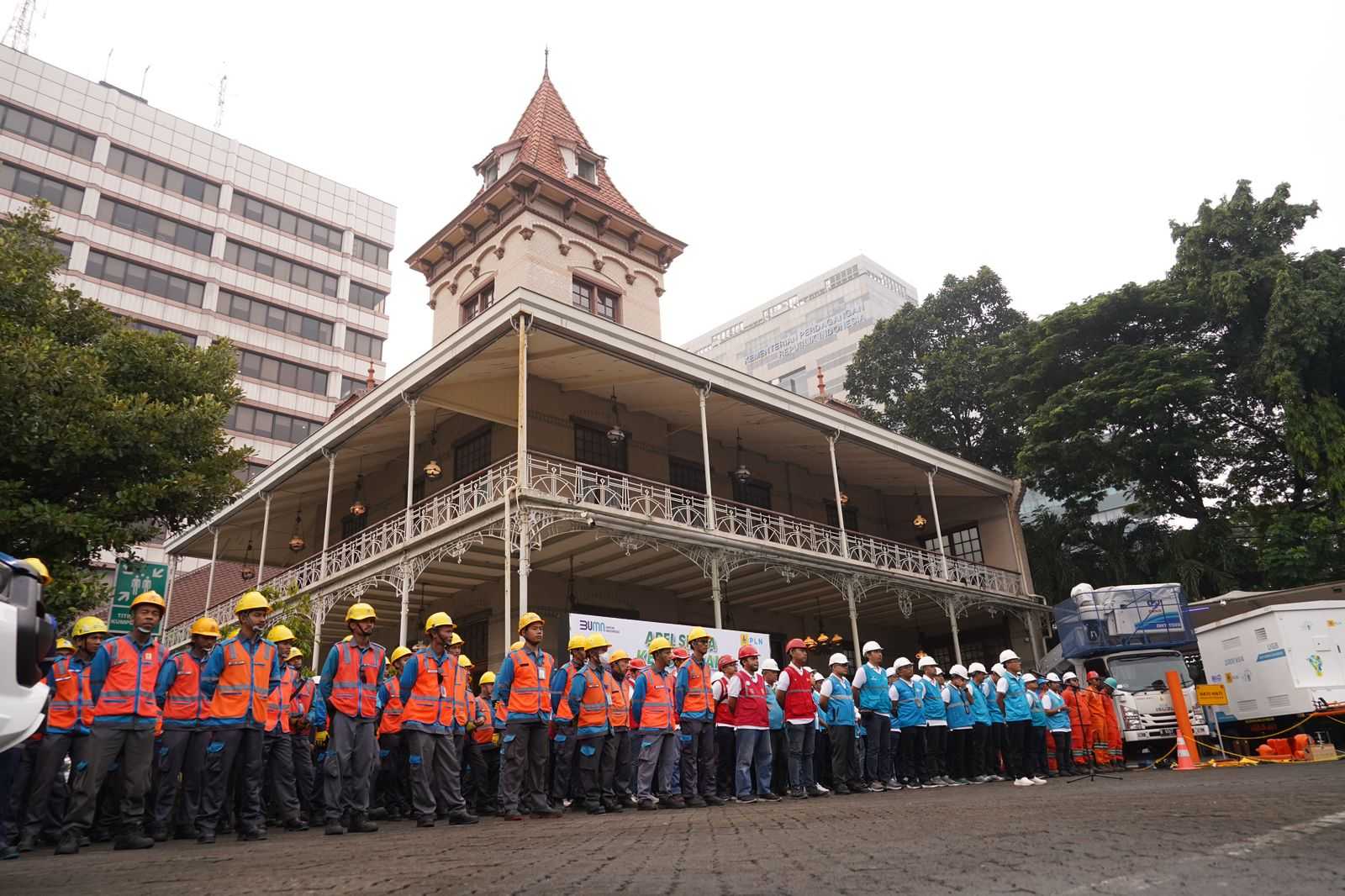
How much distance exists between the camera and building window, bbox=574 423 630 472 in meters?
19.8

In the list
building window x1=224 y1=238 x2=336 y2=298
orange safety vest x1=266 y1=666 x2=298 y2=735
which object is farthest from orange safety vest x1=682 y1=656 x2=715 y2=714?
building window x1=224 y1=238 x2=336 y2=298

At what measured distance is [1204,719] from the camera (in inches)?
666

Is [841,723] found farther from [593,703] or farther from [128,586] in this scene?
[128,586]

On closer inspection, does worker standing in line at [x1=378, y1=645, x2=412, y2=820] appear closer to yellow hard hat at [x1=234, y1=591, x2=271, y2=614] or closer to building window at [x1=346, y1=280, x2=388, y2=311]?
yellow hard hat at [x1=234, y1=591, x2=271, y2=614]

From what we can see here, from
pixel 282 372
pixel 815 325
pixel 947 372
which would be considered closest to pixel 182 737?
pixel 947 372

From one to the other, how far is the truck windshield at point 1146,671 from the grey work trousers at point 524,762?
41.8 feet

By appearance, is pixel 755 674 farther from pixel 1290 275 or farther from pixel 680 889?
pixel 1290 275

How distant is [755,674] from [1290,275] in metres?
21.3

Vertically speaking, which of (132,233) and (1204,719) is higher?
(132,233)

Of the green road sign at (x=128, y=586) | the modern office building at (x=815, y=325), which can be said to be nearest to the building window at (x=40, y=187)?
the green road sign at (x=128, y=586)

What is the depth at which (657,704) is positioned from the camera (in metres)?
9.36

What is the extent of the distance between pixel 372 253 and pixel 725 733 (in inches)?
1841

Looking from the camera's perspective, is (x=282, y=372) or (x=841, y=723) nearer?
(x=841, y=723)

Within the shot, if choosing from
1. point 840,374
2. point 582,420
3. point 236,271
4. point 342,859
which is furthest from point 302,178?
point 342,859
